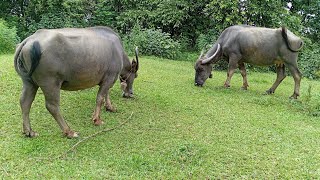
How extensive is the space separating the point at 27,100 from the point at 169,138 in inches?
88.5

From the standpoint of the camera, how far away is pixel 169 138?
6059 mm

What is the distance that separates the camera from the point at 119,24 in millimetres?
18016

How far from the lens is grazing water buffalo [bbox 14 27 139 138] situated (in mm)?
5102

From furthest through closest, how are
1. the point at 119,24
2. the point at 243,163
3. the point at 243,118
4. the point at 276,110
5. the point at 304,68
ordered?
the point at 119,24
the point at 304,68
the point at 276,110
the point at 243,118
the point at 243,163

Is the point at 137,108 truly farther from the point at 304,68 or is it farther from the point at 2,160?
the point at 304,68

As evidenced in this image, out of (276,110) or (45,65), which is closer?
(45,65)

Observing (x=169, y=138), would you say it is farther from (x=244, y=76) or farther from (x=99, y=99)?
(x=244, y=76)

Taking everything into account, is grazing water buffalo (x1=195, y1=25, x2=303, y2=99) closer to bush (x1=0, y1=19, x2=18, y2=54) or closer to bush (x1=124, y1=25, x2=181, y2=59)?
bush (x1=124, y1=25, x2=181, y2=59)

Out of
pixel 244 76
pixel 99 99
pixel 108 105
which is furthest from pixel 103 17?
pixel 99 99

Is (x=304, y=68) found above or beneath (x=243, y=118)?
beneath

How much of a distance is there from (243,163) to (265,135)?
1.41 metres

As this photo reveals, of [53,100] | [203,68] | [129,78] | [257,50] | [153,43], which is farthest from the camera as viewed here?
[153,43]

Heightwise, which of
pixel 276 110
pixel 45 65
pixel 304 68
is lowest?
pixel 304 68

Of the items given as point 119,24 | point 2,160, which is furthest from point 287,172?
point 119,24
